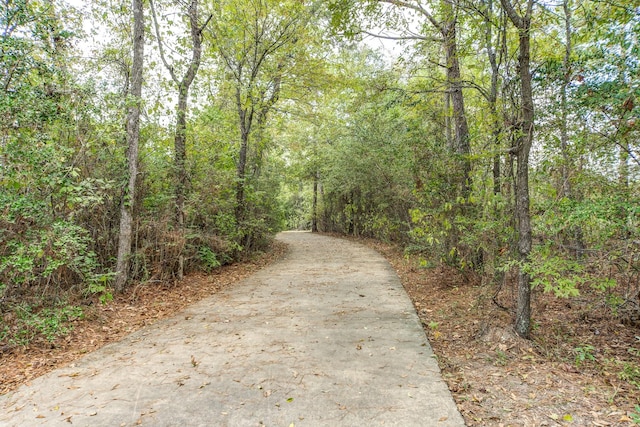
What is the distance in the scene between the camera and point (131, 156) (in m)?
5.99

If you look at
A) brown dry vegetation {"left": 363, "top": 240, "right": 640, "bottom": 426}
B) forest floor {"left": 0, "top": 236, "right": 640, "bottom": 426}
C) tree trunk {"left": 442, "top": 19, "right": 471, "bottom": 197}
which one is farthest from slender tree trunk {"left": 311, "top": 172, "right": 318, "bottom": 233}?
brown dry vegetation {"left": 363, "top": 240, "right": 640, "bottom": 426}

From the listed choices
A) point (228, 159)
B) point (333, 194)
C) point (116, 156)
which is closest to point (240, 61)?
point (228, 159)

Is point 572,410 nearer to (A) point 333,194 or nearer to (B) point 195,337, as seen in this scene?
(B) point 195,337

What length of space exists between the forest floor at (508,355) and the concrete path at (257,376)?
26cm

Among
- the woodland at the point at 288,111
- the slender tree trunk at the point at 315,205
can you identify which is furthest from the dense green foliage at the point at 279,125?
the slender tree trunk at the point at 315,205

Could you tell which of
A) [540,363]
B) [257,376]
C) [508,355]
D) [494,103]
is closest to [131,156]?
[257,376]

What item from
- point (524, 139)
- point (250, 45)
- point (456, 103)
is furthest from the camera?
point (250, 45)

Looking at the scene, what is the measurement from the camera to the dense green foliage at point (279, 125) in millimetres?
3340

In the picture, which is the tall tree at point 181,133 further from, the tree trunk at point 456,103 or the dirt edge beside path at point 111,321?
the tree trunk at point 456,103

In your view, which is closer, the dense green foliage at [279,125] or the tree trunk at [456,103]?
the dense green foliage at [279,125]

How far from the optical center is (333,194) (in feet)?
65.8

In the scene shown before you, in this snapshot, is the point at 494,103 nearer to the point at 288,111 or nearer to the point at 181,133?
the point at 181,133

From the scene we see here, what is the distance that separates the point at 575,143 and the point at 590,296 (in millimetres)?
2401

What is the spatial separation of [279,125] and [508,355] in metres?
10.3
